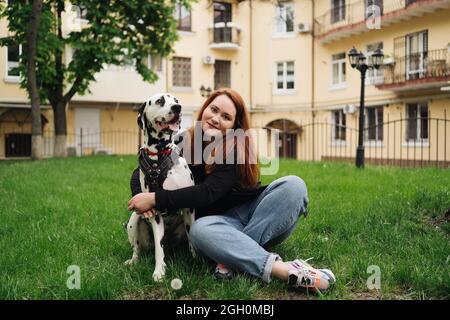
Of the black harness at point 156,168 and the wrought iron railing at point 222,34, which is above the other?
the wrought iron railing at point 222,34

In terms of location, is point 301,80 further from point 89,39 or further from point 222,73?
point 89,39

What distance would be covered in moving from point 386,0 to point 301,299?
75.5 feet

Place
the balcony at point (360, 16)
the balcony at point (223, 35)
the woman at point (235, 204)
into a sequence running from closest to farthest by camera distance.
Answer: the woman at point (235, 204)
the balcony at point (360, 16)
the balcony at point (223, 35)

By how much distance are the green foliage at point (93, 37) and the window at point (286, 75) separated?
1099 centimetres

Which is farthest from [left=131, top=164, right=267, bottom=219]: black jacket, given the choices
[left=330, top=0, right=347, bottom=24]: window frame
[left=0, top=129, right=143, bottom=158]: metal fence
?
[left=330, top=0, right=347, bottom=24]: window frame

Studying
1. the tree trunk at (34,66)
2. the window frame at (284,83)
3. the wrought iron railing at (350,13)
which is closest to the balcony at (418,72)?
the wrought iron railing at (350,13)

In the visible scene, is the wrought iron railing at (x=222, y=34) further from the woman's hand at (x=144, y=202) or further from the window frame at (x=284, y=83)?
the woman's hand at (x=144, y=202)

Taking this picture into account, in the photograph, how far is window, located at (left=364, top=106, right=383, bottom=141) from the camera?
77.2ft

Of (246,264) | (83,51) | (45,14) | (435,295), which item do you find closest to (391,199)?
(435,295)

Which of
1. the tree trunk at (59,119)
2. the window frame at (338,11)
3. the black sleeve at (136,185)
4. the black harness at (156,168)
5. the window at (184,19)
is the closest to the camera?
the black harness at (156,168)

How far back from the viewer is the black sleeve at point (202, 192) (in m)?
3.40

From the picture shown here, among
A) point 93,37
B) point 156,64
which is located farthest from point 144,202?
point 156,64

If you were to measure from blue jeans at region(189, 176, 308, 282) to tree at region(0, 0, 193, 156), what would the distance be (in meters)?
13.7

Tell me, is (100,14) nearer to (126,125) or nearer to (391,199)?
(126,125)
